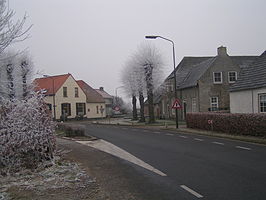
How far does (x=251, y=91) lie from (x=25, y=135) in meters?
18.1

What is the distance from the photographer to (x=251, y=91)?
2308 centimetres

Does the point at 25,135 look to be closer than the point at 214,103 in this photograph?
Yes

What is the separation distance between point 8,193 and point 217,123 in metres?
17.1

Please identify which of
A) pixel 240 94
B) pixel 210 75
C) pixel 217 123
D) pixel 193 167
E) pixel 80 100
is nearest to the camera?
pixel 193 167

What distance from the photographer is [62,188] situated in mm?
7246

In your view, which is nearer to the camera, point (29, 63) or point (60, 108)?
point (29, 63)

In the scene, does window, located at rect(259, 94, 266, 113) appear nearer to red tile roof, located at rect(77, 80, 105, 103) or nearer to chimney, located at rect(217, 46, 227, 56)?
chimney, located at rect(217, 46, 227, 56)

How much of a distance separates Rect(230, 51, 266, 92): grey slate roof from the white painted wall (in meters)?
0.38

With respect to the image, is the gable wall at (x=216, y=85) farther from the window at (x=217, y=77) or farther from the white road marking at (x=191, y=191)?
the white road marking at (x=191, y=191)

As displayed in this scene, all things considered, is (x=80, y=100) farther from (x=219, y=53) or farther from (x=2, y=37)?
(x=2, y=37)

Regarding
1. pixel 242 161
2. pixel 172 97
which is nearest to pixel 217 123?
pixel 242 161

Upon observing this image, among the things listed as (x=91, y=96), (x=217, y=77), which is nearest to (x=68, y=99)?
(x=91, y=96)

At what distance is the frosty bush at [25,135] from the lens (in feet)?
32.3

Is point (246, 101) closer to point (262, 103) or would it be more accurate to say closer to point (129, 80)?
point (262, 103)
